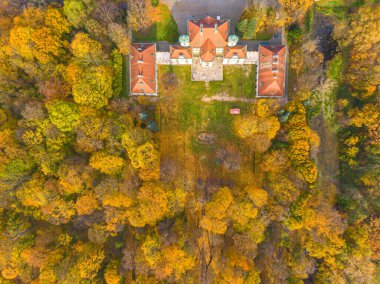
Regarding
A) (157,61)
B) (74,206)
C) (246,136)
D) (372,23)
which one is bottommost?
(74,206)

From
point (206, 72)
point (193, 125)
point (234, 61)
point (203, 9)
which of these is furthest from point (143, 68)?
point (203, 9)

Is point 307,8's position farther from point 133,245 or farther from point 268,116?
point 133,245

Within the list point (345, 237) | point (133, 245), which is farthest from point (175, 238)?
point (345, 237)

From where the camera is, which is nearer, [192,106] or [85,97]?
[85,97]

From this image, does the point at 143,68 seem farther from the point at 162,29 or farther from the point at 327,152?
the point at 327,152

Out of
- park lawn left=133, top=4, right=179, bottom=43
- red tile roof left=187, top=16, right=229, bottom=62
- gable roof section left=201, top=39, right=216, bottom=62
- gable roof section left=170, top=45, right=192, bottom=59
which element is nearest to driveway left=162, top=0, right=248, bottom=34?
park lawn left=133, top=4, right=179, bottom=43

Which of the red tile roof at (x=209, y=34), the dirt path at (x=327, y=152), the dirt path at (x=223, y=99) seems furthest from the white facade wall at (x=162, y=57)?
the dirt path at (x=327, y=152)

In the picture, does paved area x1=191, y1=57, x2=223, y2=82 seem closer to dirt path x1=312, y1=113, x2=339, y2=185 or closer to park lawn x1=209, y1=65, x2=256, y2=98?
park lawn x1=209, y1=65, x2=256, y2=98

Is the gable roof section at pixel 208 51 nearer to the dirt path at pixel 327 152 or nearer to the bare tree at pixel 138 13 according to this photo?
the bare tree at pixel 138 13
